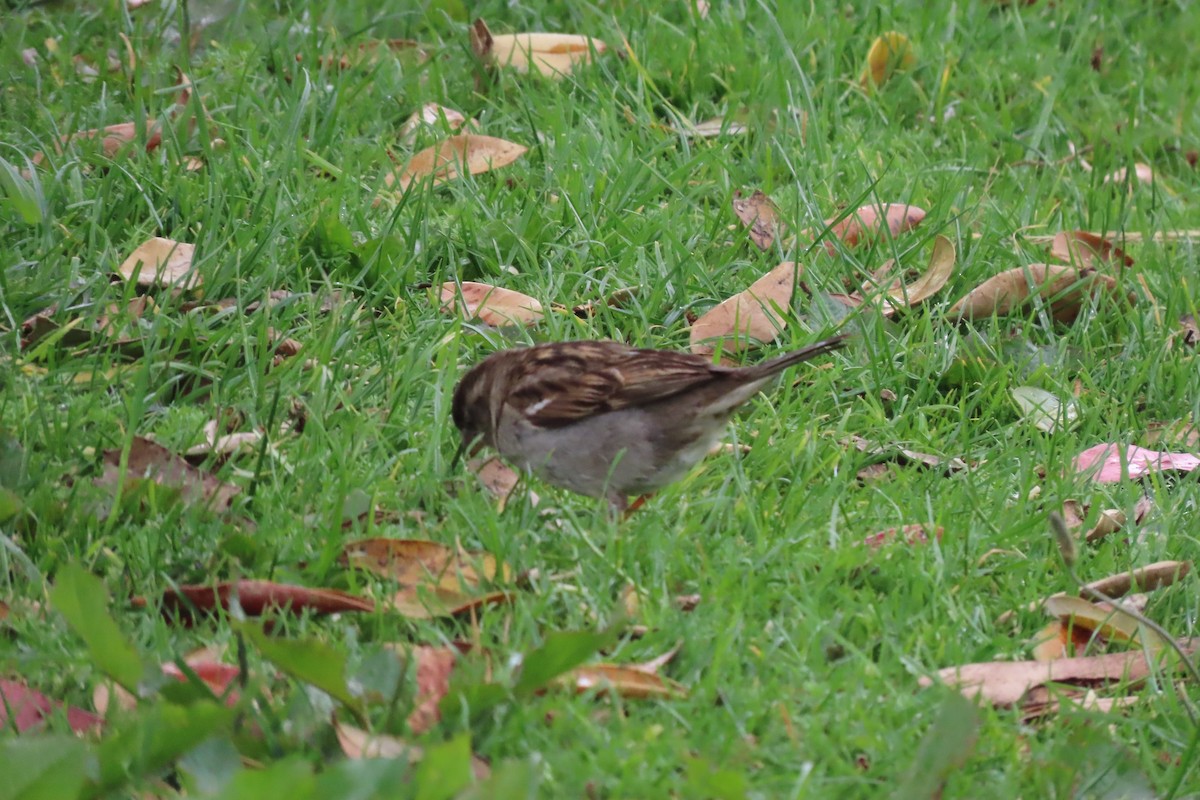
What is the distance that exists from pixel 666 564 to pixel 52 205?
2.68m

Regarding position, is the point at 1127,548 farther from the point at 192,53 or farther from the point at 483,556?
the point at 192,53

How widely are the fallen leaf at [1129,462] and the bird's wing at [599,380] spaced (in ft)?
4.33

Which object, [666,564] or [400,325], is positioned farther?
[400,325]

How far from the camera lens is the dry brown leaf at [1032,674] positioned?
3631mm

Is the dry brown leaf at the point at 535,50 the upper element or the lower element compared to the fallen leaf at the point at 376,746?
lower

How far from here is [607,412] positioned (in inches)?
178

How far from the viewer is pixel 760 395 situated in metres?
5.04

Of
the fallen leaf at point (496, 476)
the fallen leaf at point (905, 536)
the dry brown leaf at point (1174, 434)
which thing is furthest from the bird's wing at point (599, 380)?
the dry brown leaf at point (1174, 434)

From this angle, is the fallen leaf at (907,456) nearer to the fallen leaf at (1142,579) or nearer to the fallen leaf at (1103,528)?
the fallen leaf at (1103,528)

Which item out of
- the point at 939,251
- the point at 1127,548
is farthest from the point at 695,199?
the point at 1127,548

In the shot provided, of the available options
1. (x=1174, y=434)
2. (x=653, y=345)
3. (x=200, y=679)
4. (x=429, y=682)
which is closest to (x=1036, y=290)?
(x=1174, y=434)

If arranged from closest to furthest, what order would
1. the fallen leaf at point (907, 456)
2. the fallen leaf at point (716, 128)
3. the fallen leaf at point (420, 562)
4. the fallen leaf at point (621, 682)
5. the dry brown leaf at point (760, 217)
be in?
the fallen leaf at point (621, 682) → the fallen leaf at point (420, 562) → the fallen leaf at point (907, 456) → the dry brown leaf at point (760, 217) → the fallen leaf at point (716, 128)

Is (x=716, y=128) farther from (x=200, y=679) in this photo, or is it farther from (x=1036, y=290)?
(x=200, y=679)

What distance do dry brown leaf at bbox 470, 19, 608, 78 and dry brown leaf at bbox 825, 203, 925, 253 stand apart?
155 centimetres
